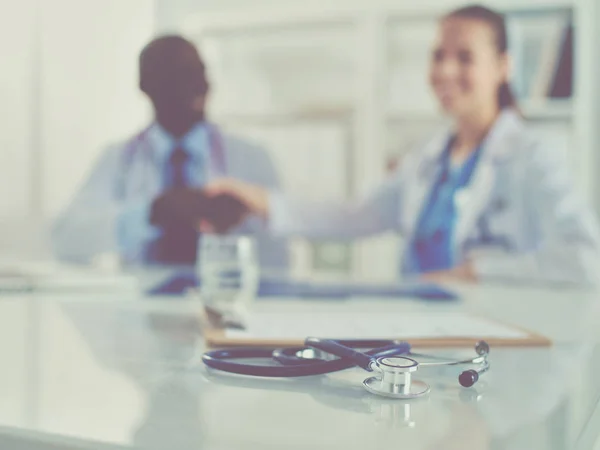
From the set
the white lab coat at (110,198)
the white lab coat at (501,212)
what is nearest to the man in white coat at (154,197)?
the white lab coat at (110,198)

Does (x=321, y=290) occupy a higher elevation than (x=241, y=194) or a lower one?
lower

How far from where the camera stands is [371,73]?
2139mm

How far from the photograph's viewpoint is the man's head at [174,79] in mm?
1100

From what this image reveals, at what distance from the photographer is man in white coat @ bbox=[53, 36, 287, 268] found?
133 centimetres

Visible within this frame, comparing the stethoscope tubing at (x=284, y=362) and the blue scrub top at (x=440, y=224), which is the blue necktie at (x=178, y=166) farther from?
the stethoscope tubing at (x=284, y=362)

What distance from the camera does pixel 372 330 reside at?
2.01 ft

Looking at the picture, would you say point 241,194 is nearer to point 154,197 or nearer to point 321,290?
point 154,197

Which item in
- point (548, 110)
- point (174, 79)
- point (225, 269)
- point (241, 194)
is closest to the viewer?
point (225, 269)

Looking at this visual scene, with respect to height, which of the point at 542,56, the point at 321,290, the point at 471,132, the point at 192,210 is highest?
the point at 542,56

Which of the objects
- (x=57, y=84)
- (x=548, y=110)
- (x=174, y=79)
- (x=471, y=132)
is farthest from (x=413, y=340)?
(x=548, y=110)

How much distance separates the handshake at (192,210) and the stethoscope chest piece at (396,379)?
1038mm

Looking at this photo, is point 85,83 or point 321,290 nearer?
point 321,290

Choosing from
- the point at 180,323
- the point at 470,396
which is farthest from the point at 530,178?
the point at 470,396

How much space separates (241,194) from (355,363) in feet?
3.65
